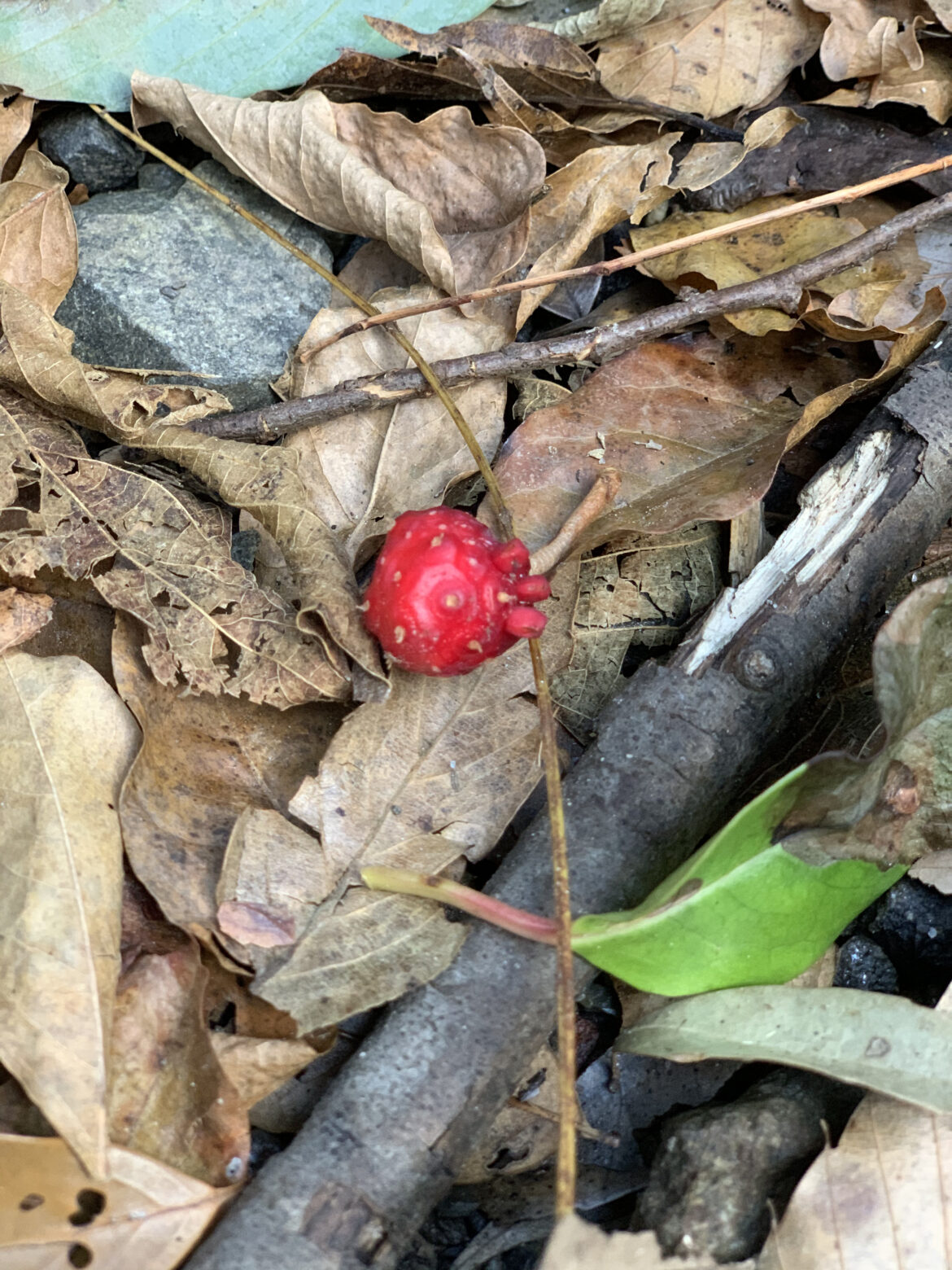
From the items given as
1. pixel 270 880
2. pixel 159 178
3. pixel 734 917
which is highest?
pixel 159 178

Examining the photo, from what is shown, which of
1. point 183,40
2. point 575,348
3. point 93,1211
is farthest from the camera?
point 183,40

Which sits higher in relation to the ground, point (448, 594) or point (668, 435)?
point (448, 594)

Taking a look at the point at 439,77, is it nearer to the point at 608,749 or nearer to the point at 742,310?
the point at 742,310

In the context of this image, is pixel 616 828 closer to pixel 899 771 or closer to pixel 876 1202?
pixel 899 771

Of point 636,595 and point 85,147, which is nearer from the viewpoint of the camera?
point 636,595

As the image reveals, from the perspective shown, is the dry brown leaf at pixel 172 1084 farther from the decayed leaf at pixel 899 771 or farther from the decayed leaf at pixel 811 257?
the decayed leaf at pixel 811 257

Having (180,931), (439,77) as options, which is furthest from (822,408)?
(180,931)

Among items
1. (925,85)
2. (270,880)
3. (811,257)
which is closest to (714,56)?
(925,85)
